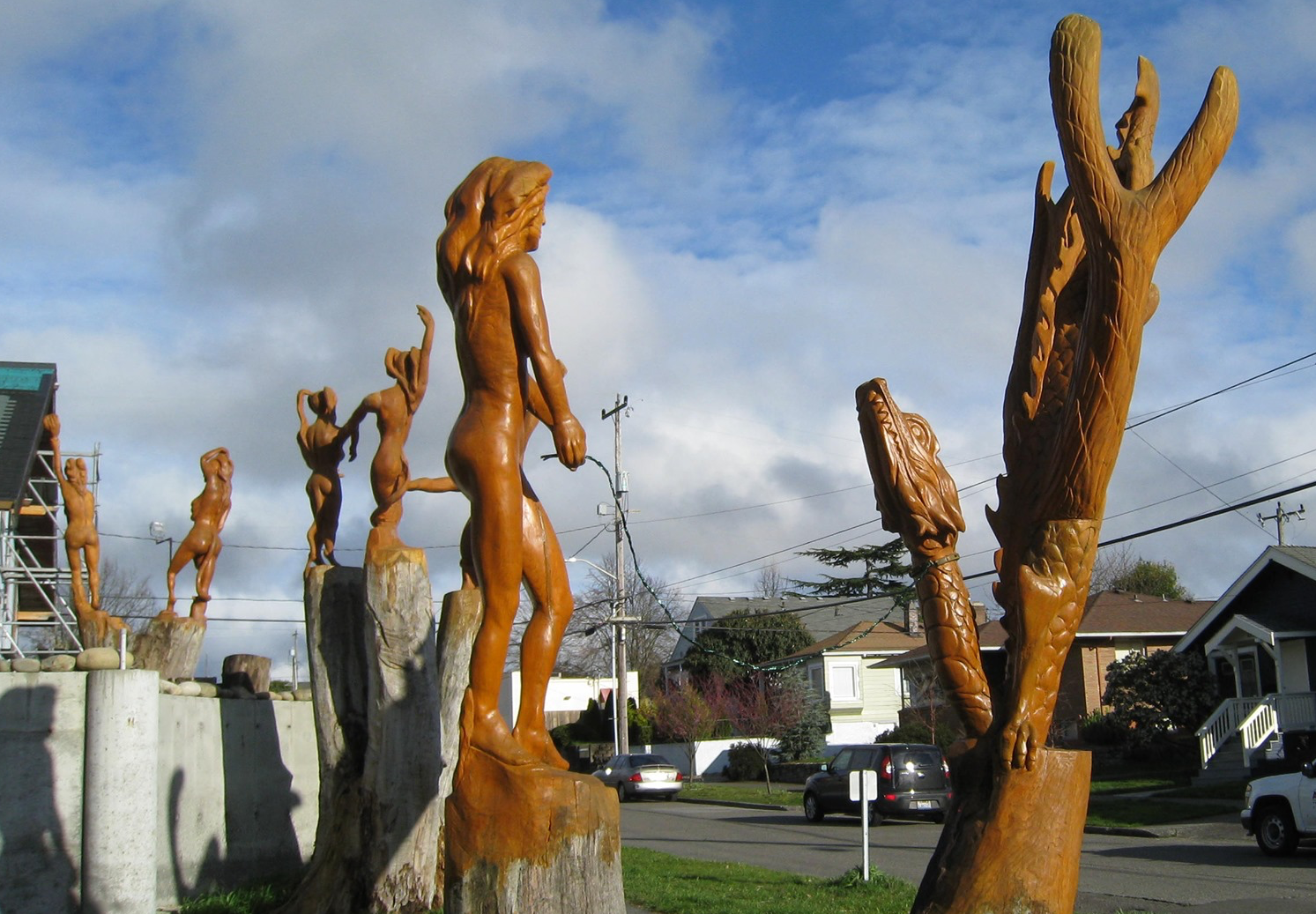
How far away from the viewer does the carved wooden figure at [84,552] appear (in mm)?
12562

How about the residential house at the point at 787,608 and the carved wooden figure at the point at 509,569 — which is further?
the residential house at the point at 787,608

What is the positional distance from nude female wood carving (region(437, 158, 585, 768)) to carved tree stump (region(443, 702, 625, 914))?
275 millimetres

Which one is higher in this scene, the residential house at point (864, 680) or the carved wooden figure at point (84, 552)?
the carved wooden figure at point (84, 552)

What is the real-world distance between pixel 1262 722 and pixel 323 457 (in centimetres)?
2262

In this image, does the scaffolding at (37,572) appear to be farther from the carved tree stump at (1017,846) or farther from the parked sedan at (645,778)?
the carved tree stump at (1017,846)

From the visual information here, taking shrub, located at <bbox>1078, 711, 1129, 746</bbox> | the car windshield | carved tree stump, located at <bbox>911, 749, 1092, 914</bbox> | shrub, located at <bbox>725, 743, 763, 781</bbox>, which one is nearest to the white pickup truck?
carved tree stump, located at <bbox>911, 749, 1092, 914</bbox>

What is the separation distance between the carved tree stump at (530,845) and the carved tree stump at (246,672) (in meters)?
6.87

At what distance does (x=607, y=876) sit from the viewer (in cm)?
500

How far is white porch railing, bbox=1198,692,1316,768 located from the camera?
83.1 ft

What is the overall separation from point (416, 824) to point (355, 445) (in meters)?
3.13

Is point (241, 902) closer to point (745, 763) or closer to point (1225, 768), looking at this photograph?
point (1225, 768)

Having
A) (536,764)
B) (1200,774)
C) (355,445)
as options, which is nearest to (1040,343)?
(536,764)

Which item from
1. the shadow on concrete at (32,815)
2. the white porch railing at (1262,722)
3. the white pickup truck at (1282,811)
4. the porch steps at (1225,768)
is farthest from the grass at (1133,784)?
the shadow on concrete at (32,815)

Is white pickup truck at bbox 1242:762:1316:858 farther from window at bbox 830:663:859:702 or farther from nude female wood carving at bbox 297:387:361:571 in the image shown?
window at bbox 830:663:859:702
